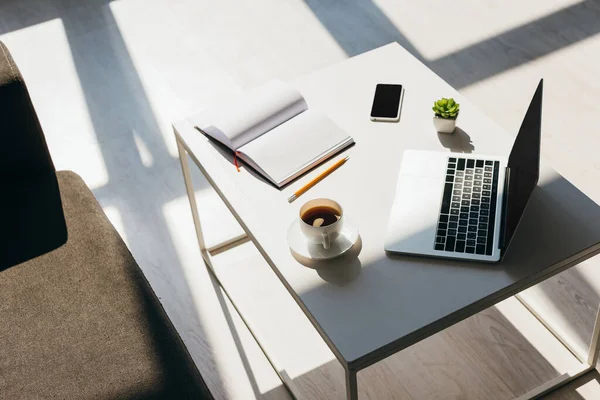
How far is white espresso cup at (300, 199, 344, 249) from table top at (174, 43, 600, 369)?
0.06 metres

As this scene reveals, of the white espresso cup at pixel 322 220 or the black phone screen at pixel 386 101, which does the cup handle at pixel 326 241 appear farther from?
the black phone screen at pixel 386 101

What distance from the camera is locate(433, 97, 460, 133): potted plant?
167 cm

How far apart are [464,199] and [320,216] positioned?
303 mm

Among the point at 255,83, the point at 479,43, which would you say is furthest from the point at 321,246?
the point at 479,43

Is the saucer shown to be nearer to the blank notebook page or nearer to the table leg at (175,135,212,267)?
the blank notebook page

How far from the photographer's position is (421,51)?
2896 millimetres

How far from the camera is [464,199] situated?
5.04ft

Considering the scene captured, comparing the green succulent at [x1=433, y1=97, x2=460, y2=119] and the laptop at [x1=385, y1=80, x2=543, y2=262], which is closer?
the laptop at [x1=385, y1=80, x2=543, y2=262]

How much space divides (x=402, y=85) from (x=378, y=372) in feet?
2.33

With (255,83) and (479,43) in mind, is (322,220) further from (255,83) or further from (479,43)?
(479,43)

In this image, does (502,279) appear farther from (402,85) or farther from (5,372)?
(5,372)

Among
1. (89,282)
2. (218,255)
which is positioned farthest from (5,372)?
(218,255)

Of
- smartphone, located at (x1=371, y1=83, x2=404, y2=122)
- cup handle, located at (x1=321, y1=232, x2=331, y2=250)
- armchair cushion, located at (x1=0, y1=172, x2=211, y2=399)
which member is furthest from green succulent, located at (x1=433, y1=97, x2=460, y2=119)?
armchair cushion, located at (x1=0, y1=172, x2=211, y2=399)

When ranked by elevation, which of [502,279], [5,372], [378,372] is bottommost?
[378,372]
